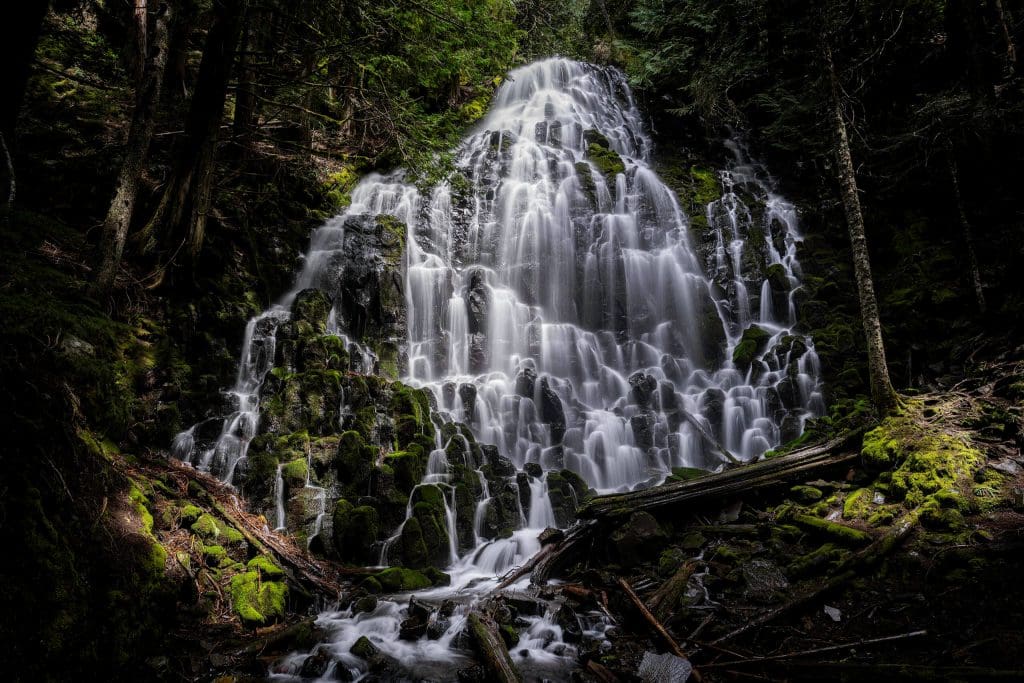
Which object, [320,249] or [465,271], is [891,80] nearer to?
[465,271]

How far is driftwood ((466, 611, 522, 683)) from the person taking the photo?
177 inches

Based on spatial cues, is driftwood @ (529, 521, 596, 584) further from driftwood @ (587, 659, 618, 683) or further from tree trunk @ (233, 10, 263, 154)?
tree trunk @ (233, 10, 263, 154)

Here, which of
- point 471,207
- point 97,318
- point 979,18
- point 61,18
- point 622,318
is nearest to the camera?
point 97,318

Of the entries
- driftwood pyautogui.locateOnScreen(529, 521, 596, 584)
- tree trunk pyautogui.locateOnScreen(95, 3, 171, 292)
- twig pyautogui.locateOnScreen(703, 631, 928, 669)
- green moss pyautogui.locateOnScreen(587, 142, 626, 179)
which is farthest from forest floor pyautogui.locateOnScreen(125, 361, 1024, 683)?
green moss pyautogui.locateOnScreen(587, 142, 626, 179)

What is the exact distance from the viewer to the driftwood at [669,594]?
17.1 ft

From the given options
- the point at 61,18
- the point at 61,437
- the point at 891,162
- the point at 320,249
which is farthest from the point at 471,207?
the point at 61,437

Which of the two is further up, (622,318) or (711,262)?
(711,262)

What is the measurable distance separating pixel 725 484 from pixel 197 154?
10.6 m

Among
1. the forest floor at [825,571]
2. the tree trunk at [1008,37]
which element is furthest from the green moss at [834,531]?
the tree trunk at [1008,37]

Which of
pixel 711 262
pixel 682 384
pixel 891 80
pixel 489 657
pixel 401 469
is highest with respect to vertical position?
pixel 891 80

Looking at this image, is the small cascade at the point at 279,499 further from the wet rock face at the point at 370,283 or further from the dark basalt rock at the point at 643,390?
the dark basalt rock at the point at 643,390

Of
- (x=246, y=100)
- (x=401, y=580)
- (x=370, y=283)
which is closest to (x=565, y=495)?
(x=401, y=580)

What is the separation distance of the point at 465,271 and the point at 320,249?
449 centimetres

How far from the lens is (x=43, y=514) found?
3.34 meters
